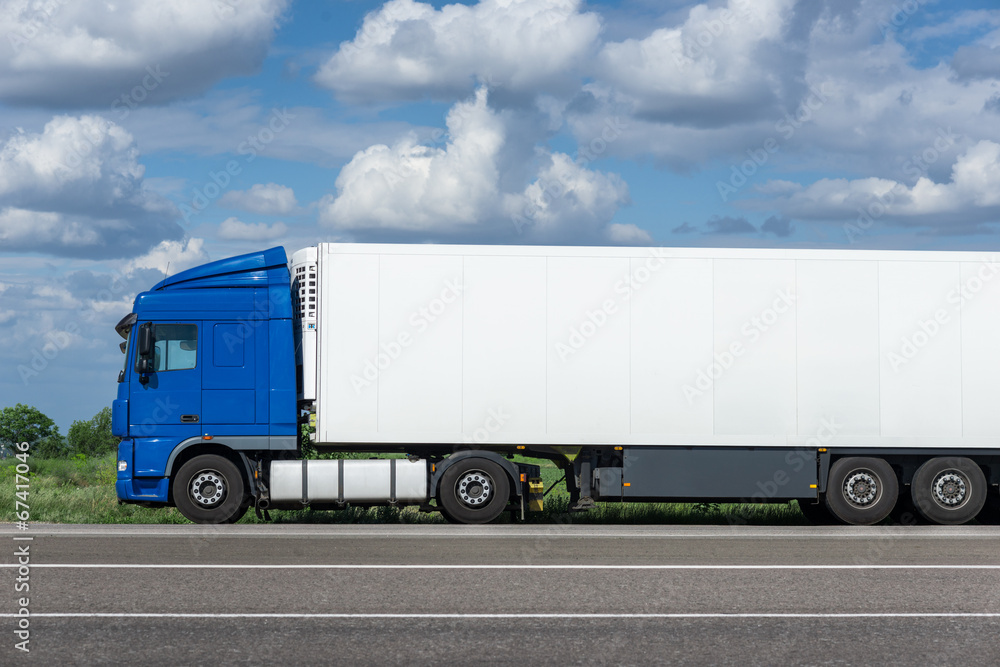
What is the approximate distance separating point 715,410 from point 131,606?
8.50m

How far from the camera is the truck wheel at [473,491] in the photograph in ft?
46.0

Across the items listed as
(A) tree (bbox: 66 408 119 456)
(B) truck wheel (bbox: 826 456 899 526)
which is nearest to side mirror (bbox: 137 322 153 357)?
(B) truck wheel (bbox: 826 456 899 526)

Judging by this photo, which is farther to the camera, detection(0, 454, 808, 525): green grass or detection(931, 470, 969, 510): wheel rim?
detection(0, 454, 808, 525): green grass

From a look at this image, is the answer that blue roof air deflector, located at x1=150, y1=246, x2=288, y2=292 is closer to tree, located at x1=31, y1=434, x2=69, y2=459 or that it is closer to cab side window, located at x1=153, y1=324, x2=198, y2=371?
cab side window, located at x1=153, y1=324, x2=198, y2=371

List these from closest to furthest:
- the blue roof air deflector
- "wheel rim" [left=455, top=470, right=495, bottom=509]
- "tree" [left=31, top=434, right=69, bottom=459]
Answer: "wheel rim" [left=455, top=470, right=495, bottom=509] → the blue roof air deflector → "tree" [left=31, top=434, right=69, bottom=459]

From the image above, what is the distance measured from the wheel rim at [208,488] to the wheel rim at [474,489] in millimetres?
3221

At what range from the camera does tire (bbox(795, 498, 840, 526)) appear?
50.1 ft

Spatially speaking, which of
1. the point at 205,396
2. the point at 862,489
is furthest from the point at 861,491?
the point at 205,396

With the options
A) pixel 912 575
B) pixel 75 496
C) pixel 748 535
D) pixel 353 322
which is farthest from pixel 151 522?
pixel 912 575

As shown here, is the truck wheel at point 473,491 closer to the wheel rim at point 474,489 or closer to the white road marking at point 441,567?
the wheel rim at point 474,489

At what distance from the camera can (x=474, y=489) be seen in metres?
14.1

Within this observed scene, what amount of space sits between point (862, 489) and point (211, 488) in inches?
351

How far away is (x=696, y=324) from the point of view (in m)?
14.0

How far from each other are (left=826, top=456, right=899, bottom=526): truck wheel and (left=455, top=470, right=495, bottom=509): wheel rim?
4.65 metres
